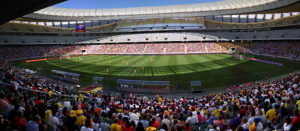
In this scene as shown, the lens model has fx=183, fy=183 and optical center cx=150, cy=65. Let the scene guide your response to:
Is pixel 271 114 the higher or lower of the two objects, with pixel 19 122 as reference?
lower

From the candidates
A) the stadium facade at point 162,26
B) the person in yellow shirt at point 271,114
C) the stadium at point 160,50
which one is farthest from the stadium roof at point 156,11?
the person in yellow shirt at point 271,114

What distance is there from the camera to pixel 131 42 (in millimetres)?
69062

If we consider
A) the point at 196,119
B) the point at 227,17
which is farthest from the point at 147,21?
the point at 196,119

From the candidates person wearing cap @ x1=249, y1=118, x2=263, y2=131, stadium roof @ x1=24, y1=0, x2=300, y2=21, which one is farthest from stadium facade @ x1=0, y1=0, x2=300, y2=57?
person wearing cap @ x1=249, y1=118, x2=263, y2=131

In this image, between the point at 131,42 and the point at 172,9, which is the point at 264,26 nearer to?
the point at 172,9

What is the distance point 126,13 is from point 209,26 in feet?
113

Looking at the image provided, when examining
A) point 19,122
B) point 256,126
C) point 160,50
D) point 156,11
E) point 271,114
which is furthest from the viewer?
point 156,11

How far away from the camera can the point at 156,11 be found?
76.5m

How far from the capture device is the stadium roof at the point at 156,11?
5798cm

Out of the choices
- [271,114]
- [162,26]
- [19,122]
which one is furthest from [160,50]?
[19,122]

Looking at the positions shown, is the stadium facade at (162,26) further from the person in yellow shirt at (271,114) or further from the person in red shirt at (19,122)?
the person in red shirt at (19,122)

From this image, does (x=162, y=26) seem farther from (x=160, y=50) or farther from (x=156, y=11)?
(x=160, y=50)

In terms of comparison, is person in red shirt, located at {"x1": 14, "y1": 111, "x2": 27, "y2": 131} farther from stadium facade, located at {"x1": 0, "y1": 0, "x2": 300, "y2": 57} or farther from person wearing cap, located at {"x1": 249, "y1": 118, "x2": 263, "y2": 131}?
stadium facade, located at {"x1": 0, "y1": 0, "x2": 300, "y2": 57}

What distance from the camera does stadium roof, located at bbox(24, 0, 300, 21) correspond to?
190ft
